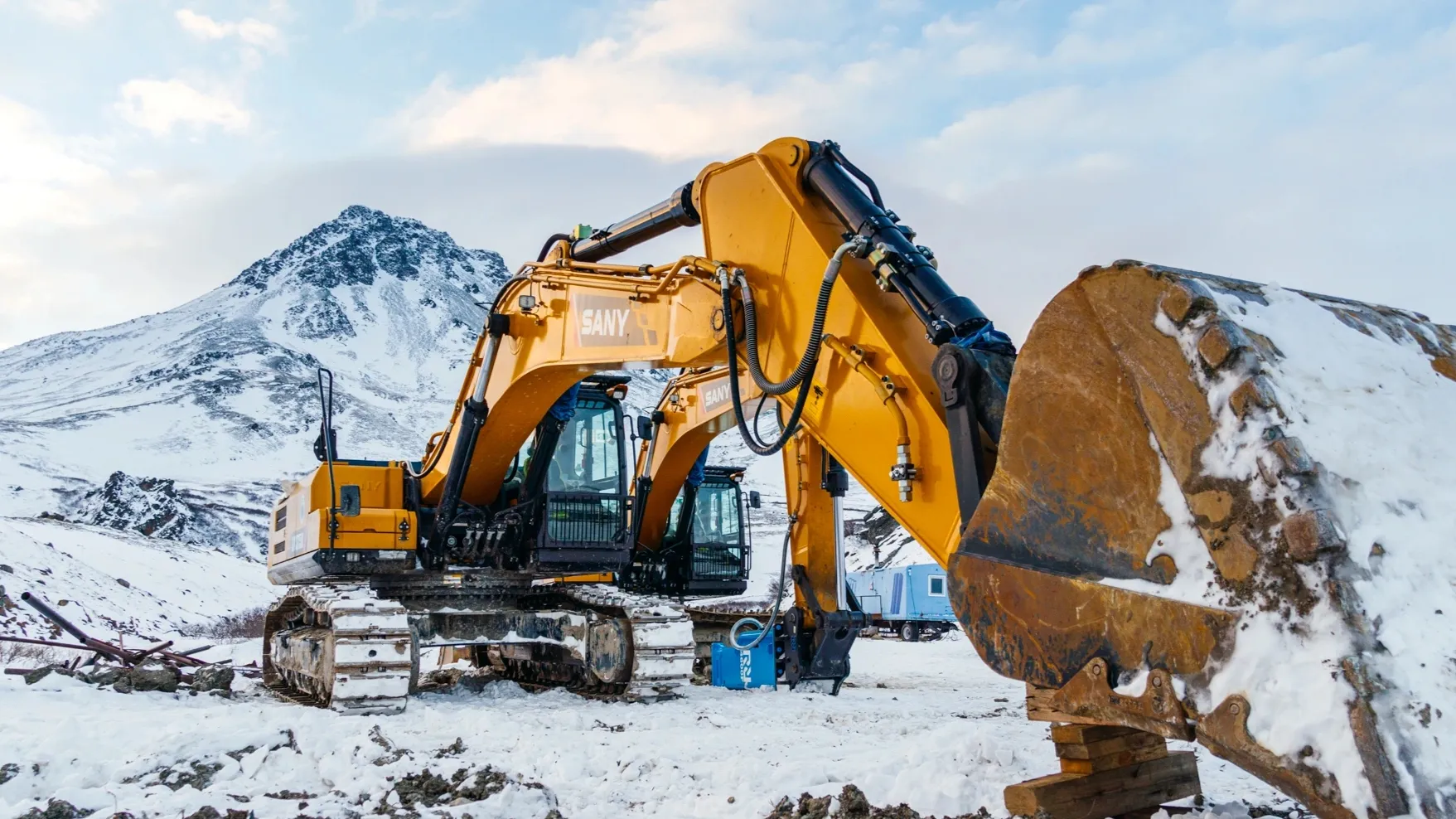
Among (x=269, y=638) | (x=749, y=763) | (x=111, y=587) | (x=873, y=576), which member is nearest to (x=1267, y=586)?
(x=749, y=763)

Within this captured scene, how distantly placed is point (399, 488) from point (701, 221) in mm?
5602

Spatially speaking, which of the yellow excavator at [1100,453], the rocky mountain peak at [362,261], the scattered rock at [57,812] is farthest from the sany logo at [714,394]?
the rocky mountain peak at [362,261]

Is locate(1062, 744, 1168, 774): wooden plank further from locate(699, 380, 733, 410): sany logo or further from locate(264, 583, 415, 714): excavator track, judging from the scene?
locate(699, 380, 733, 410): sany logo

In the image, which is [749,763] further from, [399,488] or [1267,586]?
[399,488]

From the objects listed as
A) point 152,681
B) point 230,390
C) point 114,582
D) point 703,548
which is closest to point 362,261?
point 230,390

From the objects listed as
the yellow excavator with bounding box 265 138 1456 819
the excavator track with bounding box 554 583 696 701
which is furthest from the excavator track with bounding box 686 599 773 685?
the yellow excavator with bounding box 265 138 1456 819

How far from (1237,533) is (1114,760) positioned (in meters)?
1.54

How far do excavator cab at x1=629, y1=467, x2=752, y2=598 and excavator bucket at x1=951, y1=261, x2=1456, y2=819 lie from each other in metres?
11.1

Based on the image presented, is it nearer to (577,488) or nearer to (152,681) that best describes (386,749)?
(152,681)

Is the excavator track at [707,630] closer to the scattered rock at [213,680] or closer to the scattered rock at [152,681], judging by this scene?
the scattered rock at [213,680]

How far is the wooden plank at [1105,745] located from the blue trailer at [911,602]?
74.5 ft

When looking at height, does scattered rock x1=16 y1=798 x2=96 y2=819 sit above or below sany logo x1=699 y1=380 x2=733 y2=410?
below

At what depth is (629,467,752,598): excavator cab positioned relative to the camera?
1438 centimetres

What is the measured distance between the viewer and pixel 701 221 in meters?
5.66
